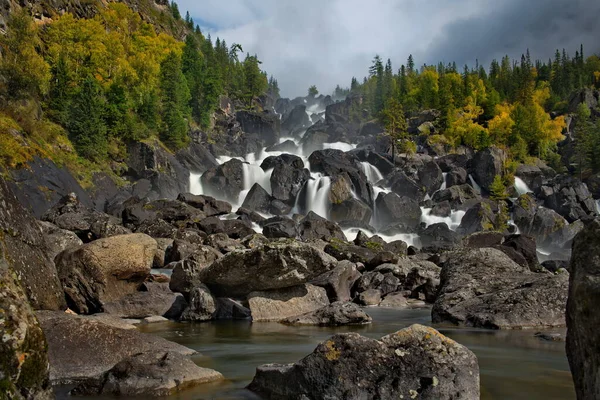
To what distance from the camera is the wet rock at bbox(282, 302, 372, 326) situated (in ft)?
43.1

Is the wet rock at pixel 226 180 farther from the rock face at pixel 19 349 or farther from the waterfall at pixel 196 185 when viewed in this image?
the rock face at pixel 19 349

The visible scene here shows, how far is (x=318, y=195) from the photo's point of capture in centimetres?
5709

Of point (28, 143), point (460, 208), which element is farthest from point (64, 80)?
point (460, 208)

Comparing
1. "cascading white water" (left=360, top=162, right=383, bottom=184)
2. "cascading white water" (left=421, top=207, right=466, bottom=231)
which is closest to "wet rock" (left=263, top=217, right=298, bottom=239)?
"cascading white water" (left=421, top=207, right=466, bottom=231)

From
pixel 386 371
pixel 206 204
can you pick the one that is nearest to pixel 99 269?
pixel 386 371

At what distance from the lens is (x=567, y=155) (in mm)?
101562

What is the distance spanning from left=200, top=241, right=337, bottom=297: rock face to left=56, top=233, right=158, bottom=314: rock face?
2.34m

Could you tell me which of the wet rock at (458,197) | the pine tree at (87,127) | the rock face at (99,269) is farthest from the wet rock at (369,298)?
the wet rock at (458,197)

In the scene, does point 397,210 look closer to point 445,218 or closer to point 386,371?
point 445,218

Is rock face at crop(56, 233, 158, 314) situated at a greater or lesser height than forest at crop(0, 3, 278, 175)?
lesser

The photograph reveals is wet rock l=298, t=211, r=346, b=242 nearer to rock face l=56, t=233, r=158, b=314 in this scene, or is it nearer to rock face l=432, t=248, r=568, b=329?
rock face l=432, t=248, r=568, b=329

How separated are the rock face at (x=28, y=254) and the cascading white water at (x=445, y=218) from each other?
Answer: 5104cm

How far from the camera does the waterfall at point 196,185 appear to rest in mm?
59656

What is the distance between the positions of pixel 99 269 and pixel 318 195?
4402 cm
